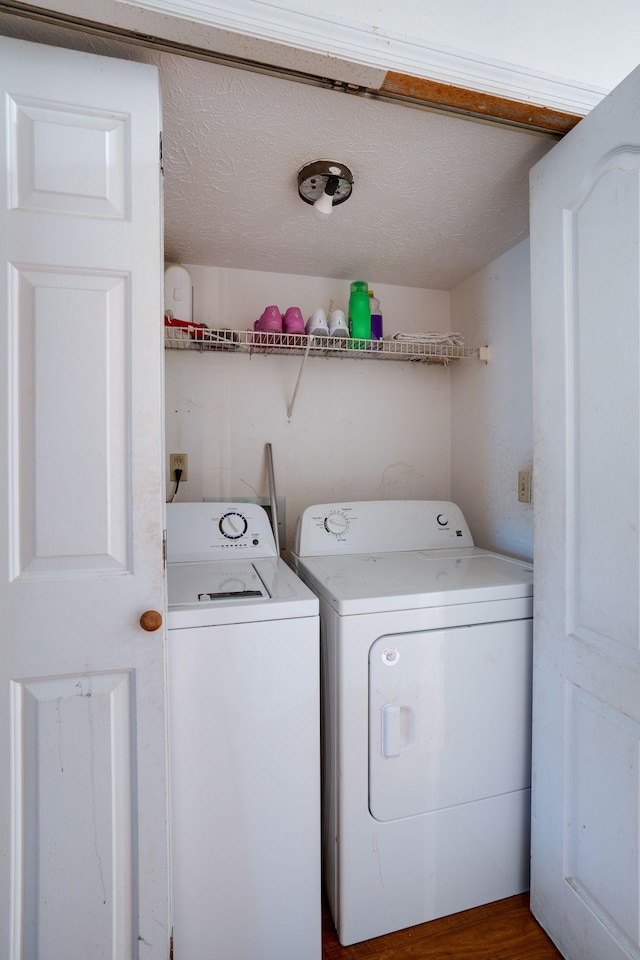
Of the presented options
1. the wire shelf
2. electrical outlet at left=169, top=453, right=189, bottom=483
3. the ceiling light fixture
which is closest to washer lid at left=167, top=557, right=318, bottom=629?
electrical outlet at left=169, top=453, right=189, bottom=483

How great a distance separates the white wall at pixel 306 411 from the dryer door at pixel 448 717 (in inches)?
38.3

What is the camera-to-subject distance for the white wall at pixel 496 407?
184 cm


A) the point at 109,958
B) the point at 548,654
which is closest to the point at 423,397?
the point at 548,654

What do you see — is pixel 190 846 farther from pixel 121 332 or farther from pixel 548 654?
pixel 121 332

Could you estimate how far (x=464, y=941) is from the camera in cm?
129

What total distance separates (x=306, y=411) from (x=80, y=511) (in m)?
1.34

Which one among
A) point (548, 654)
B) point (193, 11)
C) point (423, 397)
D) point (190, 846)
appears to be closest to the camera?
point (193, 11)

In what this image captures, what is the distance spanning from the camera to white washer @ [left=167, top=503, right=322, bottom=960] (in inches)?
43.8

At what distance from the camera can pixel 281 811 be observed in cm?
118

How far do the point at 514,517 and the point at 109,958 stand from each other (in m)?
1.79

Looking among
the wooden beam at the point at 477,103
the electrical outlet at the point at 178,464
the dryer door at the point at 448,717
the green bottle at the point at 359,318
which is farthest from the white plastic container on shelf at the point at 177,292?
the dryer door at the point at 448,717

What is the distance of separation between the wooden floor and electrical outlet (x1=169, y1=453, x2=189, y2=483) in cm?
160

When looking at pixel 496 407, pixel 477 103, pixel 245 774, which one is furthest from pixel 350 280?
pixel 245 774

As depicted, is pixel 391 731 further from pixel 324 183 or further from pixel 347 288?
pixel 347 288
